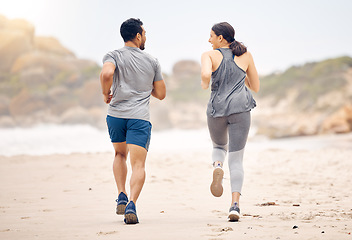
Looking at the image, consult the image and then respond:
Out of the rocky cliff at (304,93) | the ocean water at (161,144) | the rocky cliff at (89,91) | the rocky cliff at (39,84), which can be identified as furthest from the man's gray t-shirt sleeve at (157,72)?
the rocky cliff at (39,84)

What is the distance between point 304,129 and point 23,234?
25.2 metres

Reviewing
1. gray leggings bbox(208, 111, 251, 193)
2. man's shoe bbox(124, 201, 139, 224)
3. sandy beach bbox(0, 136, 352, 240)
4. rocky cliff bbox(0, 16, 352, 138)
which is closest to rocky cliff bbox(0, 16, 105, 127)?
rocky cliff bbox(0, 16, 352, 138)

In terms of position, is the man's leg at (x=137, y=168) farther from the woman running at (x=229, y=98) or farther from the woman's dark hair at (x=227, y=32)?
the woman's dark hair at (x=227, y=32)

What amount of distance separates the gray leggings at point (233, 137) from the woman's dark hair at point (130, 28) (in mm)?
963

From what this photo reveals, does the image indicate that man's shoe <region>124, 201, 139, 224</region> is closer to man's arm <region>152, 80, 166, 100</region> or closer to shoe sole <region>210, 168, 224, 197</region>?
shoe sole <region>210, 168, 224, 197</region>

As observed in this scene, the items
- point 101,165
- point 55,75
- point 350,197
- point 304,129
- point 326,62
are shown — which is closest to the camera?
point 350,197

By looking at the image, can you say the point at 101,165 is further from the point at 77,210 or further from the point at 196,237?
the point at 196,237

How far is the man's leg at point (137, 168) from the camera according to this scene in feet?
12.4

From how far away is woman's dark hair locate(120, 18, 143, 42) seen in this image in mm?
3908

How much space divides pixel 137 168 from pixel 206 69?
3.27 ft

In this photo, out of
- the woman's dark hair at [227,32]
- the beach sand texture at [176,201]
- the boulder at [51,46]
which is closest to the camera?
the beach sand texture at [176,201]

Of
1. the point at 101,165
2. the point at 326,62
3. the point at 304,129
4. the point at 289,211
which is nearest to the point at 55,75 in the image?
the point at 326,62

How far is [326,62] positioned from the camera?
64.5 meters

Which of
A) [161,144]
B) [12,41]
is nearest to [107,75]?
[161,144]
